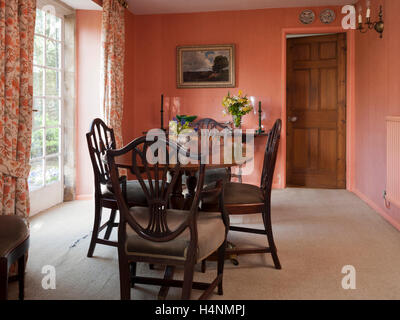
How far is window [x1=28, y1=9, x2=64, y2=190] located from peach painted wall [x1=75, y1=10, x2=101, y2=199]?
222 mm

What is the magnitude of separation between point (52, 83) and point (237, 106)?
7.89ft

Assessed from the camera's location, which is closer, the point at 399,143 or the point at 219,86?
the point at 399,143

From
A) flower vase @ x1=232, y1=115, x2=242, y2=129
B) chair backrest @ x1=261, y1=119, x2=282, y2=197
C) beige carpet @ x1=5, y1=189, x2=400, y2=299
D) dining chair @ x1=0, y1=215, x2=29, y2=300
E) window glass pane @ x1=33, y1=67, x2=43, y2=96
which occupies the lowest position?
beige carpet @ x1=5, y1=189, x2=400, y2=299

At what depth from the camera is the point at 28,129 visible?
2.81 m

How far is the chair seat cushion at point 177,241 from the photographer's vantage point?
6.07 ft

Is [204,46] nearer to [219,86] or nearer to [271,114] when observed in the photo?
[219,86]

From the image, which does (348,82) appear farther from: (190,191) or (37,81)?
(37,81)

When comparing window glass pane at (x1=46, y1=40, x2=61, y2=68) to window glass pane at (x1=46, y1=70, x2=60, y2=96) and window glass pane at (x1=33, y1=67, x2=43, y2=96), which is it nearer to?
window glass pane at (x1=46, y1=70, x2=60, y2=96)

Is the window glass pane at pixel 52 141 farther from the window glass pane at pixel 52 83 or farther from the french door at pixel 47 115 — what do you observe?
the window glass pane at pixel 52 83

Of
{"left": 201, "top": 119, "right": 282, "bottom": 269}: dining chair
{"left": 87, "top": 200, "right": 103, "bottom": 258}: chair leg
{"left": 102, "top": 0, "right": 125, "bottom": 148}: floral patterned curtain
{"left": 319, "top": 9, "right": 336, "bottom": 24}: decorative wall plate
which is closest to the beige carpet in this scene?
{"left": 87, "top": 200, "right": 103, "bottom": 258}: chair leg

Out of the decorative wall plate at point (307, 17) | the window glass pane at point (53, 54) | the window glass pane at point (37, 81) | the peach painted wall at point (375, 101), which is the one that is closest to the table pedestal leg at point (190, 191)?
the peach painted wall at point (375, 101)

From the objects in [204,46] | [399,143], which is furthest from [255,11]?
[399,143]

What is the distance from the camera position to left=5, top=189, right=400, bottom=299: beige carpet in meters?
2.36
